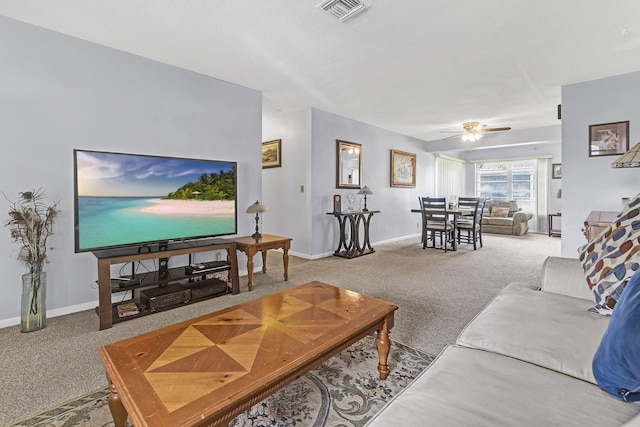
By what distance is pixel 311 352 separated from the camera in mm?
1279

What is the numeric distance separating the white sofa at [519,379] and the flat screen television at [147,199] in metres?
2.69

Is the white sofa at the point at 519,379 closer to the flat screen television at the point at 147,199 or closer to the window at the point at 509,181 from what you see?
the flat screen television at the point at 147,199

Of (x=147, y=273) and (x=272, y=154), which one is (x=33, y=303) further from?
(x=272, y=154)

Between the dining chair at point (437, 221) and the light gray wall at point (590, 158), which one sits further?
the dining chair at point (437, 221)

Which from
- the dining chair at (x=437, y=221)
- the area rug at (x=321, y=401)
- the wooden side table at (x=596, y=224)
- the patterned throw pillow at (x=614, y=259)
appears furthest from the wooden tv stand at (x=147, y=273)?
the dining chair at (x=437, y=221)

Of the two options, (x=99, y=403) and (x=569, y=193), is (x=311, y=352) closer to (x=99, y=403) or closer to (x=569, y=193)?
(x=99, y=403)

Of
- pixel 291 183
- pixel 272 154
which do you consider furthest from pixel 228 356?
pixel 272 154

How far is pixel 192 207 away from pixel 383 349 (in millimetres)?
2398

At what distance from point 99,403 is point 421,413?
5.30ft

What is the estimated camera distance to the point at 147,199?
2.84m

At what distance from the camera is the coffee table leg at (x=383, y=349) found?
1.69 meters

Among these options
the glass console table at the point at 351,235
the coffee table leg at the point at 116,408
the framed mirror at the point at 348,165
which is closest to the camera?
the coffee table leg at the point at 116,408

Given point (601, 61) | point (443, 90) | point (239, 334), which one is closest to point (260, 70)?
point (443, 90)

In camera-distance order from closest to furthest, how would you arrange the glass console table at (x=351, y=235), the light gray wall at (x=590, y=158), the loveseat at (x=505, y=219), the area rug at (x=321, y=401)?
the area rug at (x=321, y=401) → the light gray wall at (x=590, y=158) → the glass console table at (x=351, y=235) → the loveseat at (x=505, y=219)
